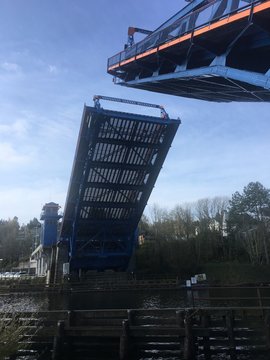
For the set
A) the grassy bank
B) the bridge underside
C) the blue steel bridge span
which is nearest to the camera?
the bridge underside

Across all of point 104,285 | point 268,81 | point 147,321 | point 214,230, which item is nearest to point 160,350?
point 147,321

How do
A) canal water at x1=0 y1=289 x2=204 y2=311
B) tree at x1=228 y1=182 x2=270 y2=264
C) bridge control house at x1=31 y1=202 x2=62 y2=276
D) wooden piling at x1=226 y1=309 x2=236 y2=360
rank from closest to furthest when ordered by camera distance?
wooden piling at x1=226 y1=309 x2=236 y2=360
canal water at x1=0 y1=289 x2=204 y2=311
bridge control house at x1=31 y1=202 x2=62 y2=276
tree at x1=228 y1=182 x2=270 y2=264

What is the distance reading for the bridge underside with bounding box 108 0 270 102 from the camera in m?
11.5

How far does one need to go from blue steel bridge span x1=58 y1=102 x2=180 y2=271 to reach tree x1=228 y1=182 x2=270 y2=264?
18.3m

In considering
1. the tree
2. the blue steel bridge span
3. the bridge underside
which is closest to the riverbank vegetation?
the tree

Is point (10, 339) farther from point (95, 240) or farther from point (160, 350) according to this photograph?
point (95, 240)

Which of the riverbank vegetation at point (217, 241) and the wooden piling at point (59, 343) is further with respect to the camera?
the riverbank vegetation at point (217, 241)

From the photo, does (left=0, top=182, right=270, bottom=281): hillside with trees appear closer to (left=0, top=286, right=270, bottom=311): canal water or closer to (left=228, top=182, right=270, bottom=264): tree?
(left=228, top=182, right=270, bottom=264): tree

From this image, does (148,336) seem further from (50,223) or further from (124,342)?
(50,223)

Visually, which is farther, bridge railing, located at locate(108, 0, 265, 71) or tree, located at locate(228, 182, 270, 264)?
tree, located at locate(228, 182, 270, 264)

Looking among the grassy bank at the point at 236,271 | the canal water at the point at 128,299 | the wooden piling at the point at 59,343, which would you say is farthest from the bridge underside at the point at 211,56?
the grassy bank at the point at 236,271

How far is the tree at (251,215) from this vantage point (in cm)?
4850

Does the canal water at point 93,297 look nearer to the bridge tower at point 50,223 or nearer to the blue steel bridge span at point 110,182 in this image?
the blue steel bridge span at point 110,182

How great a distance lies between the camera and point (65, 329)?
1060cm
